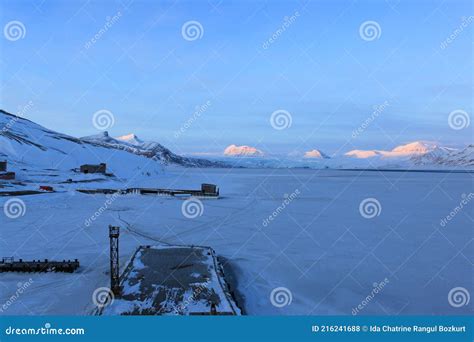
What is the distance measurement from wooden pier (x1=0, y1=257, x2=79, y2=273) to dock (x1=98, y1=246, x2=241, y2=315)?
2777 millimetres

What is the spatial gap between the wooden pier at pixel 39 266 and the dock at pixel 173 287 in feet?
9.11

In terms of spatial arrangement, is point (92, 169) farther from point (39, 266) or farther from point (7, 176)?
point (39, 266)

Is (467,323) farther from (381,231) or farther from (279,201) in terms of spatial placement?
(279,201)

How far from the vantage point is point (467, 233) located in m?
27.7

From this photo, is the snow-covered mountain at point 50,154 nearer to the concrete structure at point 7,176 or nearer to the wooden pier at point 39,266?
the concrete structure at point 7,176

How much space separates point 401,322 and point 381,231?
1987 cm

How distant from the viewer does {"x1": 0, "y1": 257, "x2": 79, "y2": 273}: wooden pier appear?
60.6 ft

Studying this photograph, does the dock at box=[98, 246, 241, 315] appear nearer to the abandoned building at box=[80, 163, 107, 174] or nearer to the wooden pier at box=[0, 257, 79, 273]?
the wooden pier at box=[0, 257, 79, 273]

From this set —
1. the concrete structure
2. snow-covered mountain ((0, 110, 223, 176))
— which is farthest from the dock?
snow-covered mountain ((0, 110, 223, 176))

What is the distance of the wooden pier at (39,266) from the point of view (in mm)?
18484

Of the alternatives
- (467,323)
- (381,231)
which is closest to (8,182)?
(381,231)

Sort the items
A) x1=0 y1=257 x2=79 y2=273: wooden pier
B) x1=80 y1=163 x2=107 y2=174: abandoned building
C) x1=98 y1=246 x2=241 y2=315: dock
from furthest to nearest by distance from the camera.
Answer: x1=80 y1=163 x2=107 y2=174: abandoned building < x1=0 y1=257 x2=79 y2=273: wooden pier < x1=98 y1=246 x2=241 y2=315: dock

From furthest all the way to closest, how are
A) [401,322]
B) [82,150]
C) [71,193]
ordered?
[82,150]
[71,193]
[401,322]

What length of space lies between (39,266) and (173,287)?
24.9 feet
